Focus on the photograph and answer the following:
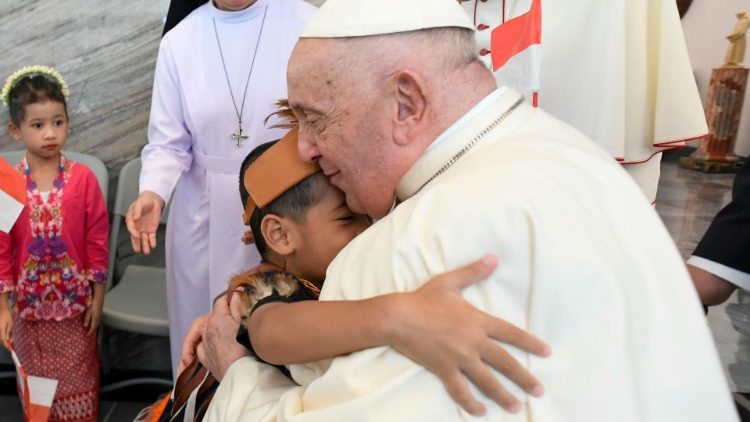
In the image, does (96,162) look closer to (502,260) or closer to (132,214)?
(132,214)

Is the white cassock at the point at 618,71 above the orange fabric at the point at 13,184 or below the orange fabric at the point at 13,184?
above

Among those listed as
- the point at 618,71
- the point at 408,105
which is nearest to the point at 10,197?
the point at 408,105

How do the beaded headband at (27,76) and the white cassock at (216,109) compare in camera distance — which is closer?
the white cassock at (216,109)

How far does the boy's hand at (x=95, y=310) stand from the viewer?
12.5 ft

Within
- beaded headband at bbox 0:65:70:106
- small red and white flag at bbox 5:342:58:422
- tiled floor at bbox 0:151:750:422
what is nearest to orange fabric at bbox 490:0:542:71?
small red and white flag at bbox 5:342:58:422

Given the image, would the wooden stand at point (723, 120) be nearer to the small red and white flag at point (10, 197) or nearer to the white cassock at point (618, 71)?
the white cassock at point (618, 71)

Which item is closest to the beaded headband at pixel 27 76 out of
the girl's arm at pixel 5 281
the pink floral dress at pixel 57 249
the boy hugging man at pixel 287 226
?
→ the pink floral dress at pixel 57 249

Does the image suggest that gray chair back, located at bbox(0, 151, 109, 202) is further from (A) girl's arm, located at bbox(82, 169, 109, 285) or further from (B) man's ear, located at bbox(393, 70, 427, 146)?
(B) man's ear, located at bbox(393, 70, 427, 146)

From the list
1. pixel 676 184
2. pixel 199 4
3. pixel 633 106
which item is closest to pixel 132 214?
pixel 199 4

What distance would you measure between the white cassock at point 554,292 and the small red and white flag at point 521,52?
94 centimetres

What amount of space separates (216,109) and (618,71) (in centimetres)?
164

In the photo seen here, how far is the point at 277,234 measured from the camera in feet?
6.25

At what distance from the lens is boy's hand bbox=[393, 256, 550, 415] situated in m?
1.08

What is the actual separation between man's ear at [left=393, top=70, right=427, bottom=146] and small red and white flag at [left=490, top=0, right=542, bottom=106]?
91 cm
